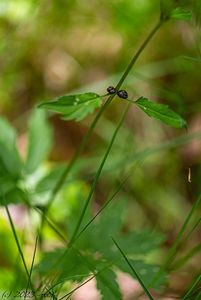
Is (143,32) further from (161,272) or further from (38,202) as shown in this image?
(161,272)

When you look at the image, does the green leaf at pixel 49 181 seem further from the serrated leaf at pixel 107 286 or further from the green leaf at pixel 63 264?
the serrated leaf at pixel 107 286

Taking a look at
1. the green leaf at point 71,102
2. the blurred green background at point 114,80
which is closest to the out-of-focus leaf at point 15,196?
the green leaf at point 71,102

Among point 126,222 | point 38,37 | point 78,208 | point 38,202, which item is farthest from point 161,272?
point 38,37

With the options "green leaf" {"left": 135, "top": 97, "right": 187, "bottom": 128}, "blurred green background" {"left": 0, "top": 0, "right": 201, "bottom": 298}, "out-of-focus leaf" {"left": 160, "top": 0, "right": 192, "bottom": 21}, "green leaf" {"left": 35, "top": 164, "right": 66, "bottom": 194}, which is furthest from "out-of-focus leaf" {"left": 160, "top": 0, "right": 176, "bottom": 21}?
"blurred green background" {"left": 0, "top": 0, "right": 201, "bottom": 298}

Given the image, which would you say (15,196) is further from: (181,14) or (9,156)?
(181,14)

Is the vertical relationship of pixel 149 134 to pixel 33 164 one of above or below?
above

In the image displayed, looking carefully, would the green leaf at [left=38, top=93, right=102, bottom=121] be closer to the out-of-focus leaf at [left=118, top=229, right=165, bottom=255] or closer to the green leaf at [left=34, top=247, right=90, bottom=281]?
Result: the green leaf at [left=34, top=247, right=90, bottom=281]
